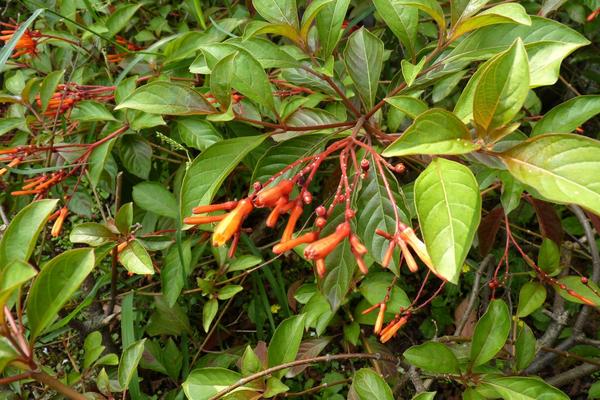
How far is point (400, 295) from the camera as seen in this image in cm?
146

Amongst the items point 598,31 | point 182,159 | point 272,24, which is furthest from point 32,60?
point 598,31

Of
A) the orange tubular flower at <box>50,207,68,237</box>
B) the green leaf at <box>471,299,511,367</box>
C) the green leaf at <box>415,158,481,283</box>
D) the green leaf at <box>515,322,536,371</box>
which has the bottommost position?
the green leaf at <box>515,322,536,371</box>

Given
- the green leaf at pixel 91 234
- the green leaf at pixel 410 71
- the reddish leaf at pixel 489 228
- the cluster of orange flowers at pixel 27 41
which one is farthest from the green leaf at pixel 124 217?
the reddish leaf at pixel 489 228

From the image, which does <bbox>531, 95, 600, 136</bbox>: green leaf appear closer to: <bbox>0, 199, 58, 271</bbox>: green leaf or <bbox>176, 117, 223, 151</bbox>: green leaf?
<bbox>176, 117, 223, 151</bbox>: green leaf

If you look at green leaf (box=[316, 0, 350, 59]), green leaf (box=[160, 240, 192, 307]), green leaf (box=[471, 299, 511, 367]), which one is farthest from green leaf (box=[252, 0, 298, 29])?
green leaf (box=[471, 299, 511, 367])

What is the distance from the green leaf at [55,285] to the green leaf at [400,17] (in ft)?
2.56

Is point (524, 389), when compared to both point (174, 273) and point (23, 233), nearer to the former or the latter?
point (174, 273)

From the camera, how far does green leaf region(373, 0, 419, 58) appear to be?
1.15 m

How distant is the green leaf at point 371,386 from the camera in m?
1.14

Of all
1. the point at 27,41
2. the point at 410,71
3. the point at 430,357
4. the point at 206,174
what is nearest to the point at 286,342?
the point at 430,357

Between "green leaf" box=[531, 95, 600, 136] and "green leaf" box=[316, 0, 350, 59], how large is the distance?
489 millimetres

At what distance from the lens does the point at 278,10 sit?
113 centimetres

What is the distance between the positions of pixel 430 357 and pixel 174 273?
72 centimetres

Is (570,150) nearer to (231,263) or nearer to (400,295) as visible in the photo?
(400,295)
